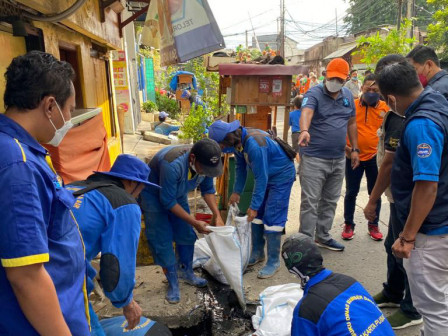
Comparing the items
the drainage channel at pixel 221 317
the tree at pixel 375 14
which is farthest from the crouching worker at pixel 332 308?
the tree at pixel 375 14

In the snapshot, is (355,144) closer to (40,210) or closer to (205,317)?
(205,317)

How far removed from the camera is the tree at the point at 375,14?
106 ft

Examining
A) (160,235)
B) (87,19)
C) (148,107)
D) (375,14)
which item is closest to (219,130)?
(160,235)

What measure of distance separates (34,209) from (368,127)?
13.6ft

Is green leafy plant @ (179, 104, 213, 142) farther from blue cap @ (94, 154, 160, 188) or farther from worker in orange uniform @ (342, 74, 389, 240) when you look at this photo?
blue cap @ (94, 154, 160, 188)

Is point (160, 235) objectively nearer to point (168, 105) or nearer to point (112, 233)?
point (112, 233)

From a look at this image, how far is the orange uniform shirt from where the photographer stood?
440 cm

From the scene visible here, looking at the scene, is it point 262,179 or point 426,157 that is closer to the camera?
point 426,157

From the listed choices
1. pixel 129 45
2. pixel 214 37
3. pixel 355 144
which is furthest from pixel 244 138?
pixel 129 45

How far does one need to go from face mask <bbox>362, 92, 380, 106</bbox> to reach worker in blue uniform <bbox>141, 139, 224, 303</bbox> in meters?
2.25

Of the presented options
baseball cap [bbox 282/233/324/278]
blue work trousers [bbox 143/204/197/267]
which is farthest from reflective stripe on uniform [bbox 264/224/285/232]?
baseball cap [bbox 282/233/324/278]

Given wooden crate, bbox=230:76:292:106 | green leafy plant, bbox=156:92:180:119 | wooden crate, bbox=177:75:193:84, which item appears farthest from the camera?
green leafy plant, bbox=156:92:180:119

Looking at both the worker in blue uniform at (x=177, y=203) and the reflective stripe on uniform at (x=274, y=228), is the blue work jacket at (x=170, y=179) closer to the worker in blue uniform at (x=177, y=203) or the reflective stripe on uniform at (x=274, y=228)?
the worker in blue uniform at (x=177, y=203)

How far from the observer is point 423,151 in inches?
81.4
